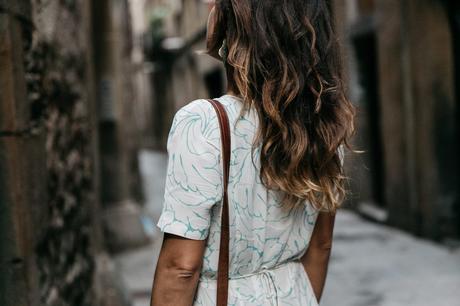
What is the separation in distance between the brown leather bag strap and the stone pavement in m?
3.90

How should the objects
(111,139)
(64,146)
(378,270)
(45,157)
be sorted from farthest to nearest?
1. (111,139)
2. (378,270)
3. (64,146)
4. (45,157)

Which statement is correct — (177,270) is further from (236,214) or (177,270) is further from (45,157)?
(45,157)

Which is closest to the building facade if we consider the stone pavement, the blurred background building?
the blurred background building

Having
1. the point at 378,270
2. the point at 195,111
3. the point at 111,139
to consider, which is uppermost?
the point at 195,111

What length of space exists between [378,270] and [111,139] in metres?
3.32

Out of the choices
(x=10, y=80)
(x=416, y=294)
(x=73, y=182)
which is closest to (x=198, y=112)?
(x=10, y=80)

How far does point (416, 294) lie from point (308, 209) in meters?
4.15

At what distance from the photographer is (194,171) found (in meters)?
1.71

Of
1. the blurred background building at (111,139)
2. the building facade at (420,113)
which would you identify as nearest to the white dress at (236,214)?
the blurred background building at (111,139)

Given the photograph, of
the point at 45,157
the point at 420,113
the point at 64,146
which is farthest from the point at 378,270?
the point at 45,157

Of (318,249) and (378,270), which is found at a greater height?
(318,249)

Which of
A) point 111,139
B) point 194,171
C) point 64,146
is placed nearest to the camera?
point 194,171

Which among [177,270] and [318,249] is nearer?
[177,270]

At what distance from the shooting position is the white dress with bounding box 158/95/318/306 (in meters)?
1.71
